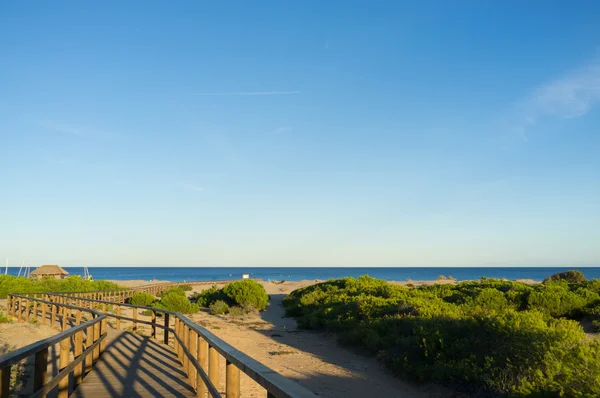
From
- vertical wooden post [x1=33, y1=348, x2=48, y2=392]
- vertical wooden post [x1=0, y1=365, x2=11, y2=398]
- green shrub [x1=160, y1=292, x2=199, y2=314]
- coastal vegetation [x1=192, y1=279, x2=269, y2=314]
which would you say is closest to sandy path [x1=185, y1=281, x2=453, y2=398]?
green shrub [x1=160, y1=292, x2=199, y2=314]

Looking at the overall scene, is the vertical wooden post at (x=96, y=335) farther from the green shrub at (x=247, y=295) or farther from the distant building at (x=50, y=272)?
the distant building at (x=50, y=272)

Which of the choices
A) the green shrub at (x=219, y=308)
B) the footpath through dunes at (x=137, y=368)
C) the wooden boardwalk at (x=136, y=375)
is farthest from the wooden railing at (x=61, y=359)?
the green shrub at (x=219, y=308)

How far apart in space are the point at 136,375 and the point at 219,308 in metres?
18.9

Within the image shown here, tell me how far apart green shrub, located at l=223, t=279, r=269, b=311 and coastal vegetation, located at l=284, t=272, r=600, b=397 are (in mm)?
7377

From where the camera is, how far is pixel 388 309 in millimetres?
17234

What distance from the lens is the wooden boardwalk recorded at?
6.66 meters

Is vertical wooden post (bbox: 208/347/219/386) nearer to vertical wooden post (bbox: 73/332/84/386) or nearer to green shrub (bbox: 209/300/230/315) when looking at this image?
vertical wooden post (bbox: 73/332/84/386)

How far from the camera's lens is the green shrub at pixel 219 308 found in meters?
26.3

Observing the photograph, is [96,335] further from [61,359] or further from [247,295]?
[247,295]

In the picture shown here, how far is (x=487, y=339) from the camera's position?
35.3 ft

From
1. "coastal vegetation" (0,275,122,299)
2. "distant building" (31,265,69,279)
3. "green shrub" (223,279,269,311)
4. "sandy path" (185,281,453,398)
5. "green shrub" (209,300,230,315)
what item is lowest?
"sandy path" (185,281,453,398)

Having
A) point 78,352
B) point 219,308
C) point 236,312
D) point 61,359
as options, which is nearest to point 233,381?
point 61,359

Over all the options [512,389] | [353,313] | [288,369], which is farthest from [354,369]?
[353,313]

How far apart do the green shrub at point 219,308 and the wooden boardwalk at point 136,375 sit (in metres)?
14.7
